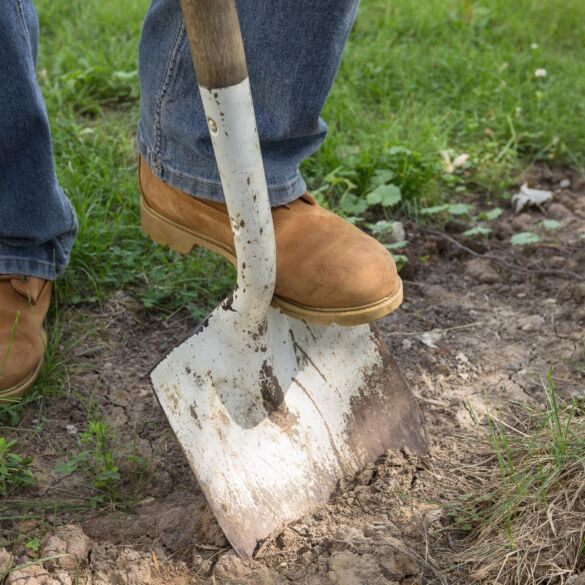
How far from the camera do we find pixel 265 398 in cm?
175

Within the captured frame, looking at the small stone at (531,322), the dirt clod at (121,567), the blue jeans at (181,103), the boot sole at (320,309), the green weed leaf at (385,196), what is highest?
the blue jeans at (181,103)

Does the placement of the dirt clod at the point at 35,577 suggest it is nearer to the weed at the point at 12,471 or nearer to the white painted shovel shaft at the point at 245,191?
the weed at the point at 12,471

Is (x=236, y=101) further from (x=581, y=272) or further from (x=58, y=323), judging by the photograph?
(x=581, y=272)

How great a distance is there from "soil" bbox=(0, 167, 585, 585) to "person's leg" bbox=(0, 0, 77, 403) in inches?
5.2

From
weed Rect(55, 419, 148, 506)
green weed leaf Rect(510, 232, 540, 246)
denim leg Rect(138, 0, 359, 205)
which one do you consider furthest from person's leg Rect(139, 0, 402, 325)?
green weed leaf Rect(510, 232, 540, 246)

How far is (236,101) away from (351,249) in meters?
0.49

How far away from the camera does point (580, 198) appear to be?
2.89 metres

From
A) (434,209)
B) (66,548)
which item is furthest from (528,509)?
(434,209)

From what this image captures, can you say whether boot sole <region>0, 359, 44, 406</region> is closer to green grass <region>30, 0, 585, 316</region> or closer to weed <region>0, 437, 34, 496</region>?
weed <region>0, 437, 34, 496</region>

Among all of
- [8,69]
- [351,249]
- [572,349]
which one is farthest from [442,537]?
[8,69]

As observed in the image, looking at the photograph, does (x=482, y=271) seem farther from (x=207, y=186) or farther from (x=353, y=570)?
(x=353, y=570)

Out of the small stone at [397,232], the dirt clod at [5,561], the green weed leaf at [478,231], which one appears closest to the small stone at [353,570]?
the dirt clod at [5,561]

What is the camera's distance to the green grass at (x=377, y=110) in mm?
2371

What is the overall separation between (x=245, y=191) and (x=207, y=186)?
293 millimetres
